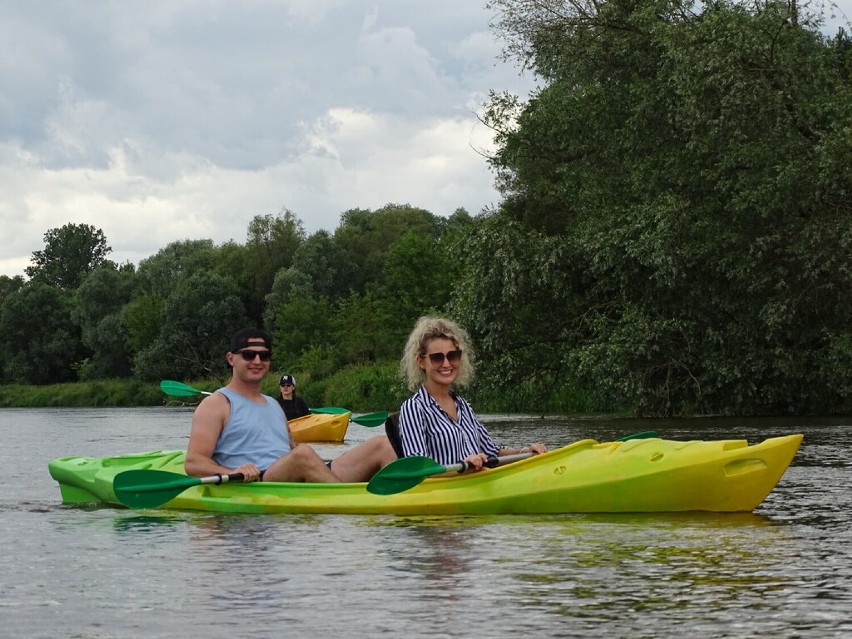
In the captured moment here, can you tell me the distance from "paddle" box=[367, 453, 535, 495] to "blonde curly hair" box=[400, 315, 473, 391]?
45 cm

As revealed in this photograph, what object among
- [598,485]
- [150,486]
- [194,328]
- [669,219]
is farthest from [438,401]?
[194,328]

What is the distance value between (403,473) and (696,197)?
16.0 metres

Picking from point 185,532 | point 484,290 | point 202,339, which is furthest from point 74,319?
point 185,532

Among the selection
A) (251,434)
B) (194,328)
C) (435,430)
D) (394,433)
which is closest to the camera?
(435,430)

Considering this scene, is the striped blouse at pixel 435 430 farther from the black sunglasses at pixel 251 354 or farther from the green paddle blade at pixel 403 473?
the black sunglasses at pixel 251 354

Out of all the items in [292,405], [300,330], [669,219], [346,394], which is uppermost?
[300,330]

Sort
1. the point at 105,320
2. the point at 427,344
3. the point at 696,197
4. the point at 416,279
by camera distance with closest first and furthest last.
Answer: the point at 427,344 → the point at 696,197 → the point at 416,279 → the point at 105,320

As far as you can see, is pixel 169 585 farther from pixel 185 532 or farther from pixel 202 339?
pixel 202 339

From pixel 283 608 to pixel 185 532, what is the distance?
10.0 ft

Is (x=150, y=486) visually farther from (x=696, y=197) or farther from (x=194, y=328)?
(x=194, y=328)

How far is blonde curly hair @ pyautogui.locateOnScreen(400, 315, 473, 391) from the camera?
8016 mm

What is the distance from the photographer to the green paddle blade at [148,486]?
9000mm

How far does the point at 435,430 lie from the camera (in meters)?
8.35

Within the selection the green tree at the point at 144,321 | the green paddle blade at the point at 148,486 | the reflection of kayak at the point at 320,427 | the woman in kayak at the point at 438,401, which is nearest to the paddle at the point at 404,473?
the woman in kayak at the point at 438,401
